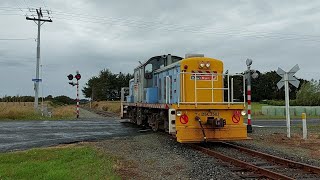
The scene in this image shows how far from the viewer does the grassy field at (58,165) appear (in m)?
7.21

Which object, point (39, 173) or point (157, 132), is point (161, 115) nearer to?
point (157, 132)

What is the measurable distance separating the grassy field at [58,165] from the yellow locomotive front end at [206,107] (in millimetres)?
2891

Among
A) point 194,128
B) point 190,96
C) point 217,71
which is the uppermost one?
point 217,71

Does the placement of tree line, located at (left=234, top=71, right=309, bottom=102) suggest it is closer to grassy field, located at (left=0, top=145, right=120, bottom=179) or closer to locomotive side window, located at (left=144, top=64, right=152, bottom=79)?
locomotive side window, located at (left=144, top=64, right=152, bottom=79)

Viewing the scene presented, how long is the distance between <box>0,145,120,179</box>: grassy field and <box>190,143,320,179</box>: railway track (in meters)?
2.86

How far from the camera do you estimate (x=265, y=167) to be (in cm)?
821

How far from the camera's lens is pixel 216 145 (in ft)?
40.0

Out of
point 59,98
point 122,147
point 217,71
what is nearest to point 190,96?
point 217,71

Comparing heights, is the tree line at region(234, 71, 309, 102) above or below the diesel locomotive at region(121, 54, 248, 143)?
above

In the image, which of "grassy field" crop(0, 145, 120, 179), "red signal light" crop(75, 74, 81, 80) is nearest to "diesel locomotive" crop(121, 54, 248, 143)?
"grassy field" crop(0, 145, 120, 179)

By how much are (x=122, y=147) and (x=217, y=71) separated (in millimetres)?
4400

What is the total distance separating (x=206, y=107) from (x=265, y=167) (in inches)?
137

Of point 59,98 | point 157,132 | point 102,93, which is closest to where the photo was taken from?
point 157,132

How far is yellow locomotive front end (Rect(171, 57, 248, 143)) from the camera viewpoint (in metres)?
11.1
